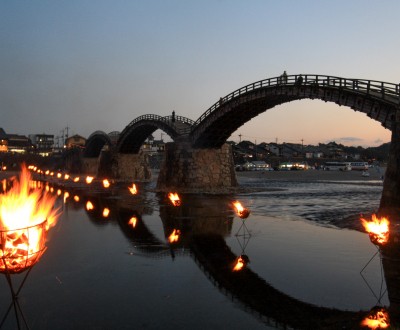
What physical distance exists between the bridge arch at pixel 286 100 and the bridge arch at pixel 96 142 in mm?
38702

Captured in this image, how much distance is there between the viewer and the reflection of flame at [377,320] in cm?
848

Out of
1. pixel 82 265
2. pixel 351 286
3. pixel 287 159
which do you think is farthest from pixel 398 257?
pixel 287 159

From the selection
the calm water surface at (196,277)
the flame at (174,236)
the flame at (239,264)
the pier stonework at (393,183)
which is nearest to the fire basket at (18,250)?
the calm water surface at (196,277)

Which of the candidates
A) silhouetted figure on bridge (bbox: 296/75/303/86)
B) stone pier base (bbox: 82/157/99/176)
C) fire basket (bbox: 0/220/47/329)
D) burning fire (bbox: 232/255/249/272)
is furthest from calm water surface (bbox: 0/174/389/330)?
stone pier base (bbox: 82/157/99/176)

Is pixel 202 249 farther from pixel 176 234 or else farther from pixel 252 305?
pixel 252 305

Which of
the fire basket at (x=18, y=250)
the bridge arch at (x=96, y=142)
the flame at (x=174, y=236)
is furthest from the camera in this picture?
the bridge arch at (x=96, y=142)

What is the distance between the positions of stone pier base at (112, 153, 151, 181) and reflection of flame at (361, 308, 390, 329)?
68296mm

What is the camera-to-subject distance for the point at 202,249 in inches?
639

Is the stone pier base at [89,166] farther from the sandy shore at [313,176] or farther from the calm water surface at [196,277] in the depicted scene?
the calm water surface at [196,277]

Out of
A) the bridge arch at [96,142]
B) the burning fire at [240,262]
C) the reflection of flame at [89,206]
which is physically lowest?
the reflection of flame at [89,206]

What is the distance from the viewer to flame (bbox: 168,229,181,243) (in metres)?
18.2

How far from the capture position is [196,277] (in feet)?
40.1

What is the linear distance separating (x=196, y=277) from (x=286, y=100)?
103 ft

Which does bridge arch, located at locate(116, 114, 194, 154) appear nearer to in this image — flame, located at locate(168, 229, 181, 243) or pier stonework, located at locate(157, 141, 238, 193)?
pier stonework, located at locate(157, 141, 238, 193)
